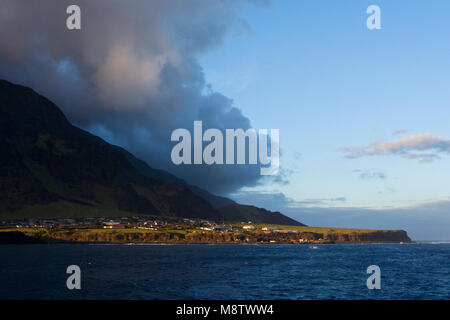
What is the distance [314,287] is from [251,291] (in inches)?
647

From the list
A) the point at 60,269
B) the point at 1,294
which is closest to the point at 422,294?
the point at 1,294

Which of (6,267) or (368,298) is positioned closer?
(368,298)

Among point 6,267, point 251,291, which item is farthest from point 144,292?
point 6,267

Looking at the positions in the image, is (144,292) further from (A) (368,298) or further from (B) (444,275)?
(B) (444,275)

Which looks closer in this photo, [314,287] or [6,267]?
[314,287]

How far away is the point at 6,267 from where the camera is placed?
388 ft

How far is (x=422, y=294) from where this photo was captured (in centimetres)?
7950
